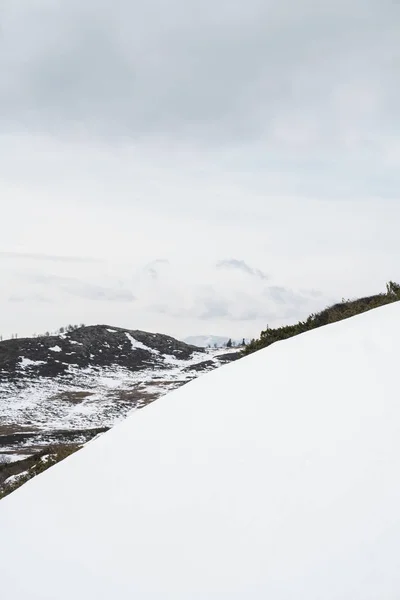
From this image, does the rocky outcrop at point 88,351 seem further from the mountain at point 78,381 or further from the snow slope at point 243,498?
the snow slope at point 243,498

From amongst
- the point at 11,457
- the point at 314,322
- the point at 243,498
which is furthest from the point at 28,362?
the point at 243,498

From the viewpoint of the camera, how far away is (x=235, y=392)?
22.0 feet

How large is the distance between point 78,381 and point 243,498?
7071 cm

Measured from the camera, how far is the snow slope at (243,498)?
388 cm

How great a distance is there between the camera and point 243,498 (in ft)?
15.6

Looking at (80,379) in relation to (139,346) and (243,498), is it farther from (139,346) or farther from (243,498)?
(243,498)

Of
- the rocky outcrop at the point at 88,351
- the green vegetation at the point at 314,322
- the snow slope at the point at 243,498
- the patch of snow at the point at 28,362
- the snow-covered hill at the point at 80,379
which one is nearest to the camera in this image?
the snow slope at the point at 243,498

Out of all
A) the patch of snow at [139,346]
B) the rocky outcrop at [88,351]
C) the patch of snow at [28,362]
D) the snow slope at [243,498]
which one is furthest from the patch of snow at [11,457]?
the patch of snow at [139,346]

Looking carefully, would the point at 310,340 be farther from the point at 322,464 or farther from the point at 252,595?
the point at 252,595

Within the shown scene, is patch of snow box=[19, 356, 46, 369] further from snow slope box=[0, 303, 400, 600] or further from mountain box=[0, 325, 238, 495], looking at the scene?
snow slope box=[0, 303, 400, 600]

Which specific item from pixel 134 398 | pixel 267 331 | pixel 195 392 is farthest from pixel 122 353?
pixel 195 392

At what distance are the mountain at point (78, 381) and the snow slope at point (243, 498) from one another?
12414mm

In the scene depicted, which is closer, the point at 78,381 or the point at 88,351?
the point at 78,381

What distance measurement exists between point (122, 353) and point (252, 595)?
91.9m
